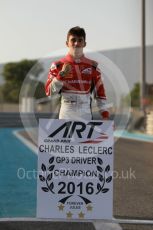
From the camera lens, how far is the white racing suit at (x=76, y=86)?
514cm

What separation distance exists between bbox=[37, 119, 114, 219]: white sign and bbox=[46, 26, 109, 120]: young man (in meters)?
0.29

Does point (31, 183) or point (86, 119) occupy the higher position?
point (86, 119)

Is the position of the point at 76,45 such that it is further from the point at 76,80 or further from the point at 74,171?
the point at 74,171

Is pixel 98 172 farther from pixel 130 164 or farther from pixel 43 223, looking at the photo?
pixel 130 164

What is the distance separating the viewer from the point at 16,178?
8.22 metres

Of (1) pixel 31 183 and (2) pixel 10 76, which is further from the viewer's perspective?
(2) pixel 10 76

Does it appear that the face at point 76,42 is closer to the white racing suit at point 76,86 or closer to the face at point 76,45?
the face at point 76,45

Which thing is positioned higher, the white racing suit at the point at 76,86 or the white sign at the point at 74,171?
the white racing suit at the point at 76,86

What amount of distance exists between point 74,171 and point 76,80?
0.87 metres

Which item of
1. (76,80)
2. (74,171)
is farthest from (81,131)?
(76,80)

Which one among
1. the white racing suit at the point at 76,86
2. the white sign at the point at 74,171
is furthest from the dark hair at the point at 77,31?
the white sign at the point at 74,171

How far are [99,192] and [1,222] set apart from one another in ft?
3.23

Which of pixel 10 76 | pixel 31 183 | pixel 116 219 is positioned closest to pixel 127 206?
pixel 116 219

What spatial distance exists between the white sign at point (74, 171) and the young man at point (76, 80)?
293mm
